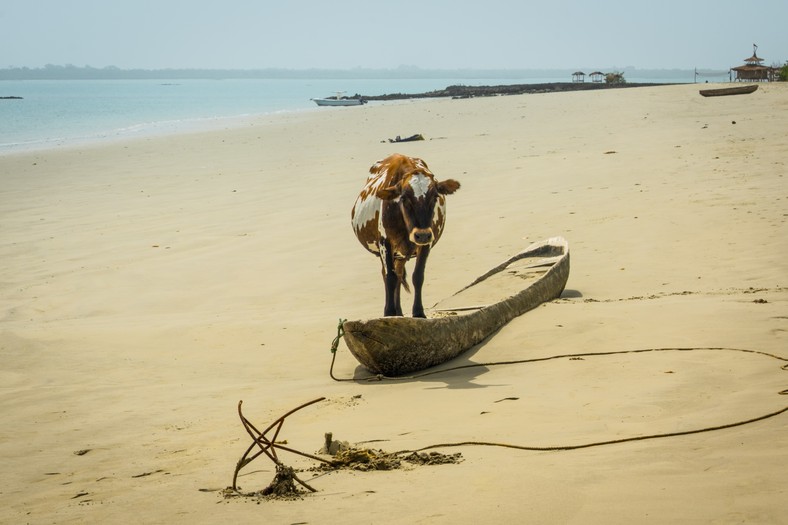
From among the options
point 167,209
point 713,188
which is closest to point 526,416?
point 713,188

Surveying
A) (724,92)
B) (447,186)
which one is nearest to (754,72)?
(724,92)

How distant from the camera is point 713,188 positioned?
14484mm

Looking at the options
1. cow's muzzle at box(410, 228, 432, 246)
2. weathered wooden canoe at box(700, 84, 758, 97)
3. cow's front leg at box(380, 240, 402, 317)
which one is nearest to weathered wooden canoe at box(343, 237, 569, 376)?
cow's front leg at box(380, 240, 402, 317)

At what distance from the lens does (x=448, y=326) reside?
284 inches

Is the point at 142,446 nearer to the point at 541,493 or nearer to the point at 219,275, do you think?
the point at 541,493

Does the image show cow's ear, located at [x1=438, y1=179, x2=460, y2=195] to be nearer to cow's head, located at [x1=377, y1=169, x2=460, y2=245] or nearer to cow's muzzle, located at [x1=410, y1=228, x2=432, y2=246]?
cow's head, located at [x1=377, y1=169, x2=460, y2=245]

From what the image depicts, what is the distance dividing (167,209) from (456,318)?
12.2 metres

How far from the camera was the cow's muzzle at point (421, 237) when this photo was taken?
7766mm

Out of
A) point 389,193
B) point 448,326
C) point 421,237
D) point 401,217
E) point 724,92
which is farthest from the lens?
point 724,92

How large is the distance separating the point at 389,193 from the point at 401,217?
0.29m

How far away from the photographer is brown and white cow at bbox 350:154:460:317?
7973mm

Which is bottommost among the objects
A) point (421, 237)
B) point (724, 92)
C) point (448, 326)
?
point (448, 326)

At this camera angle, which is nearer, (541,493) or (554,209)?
(541,493)

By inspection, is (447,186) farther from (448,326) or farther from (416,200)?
(448,326)
